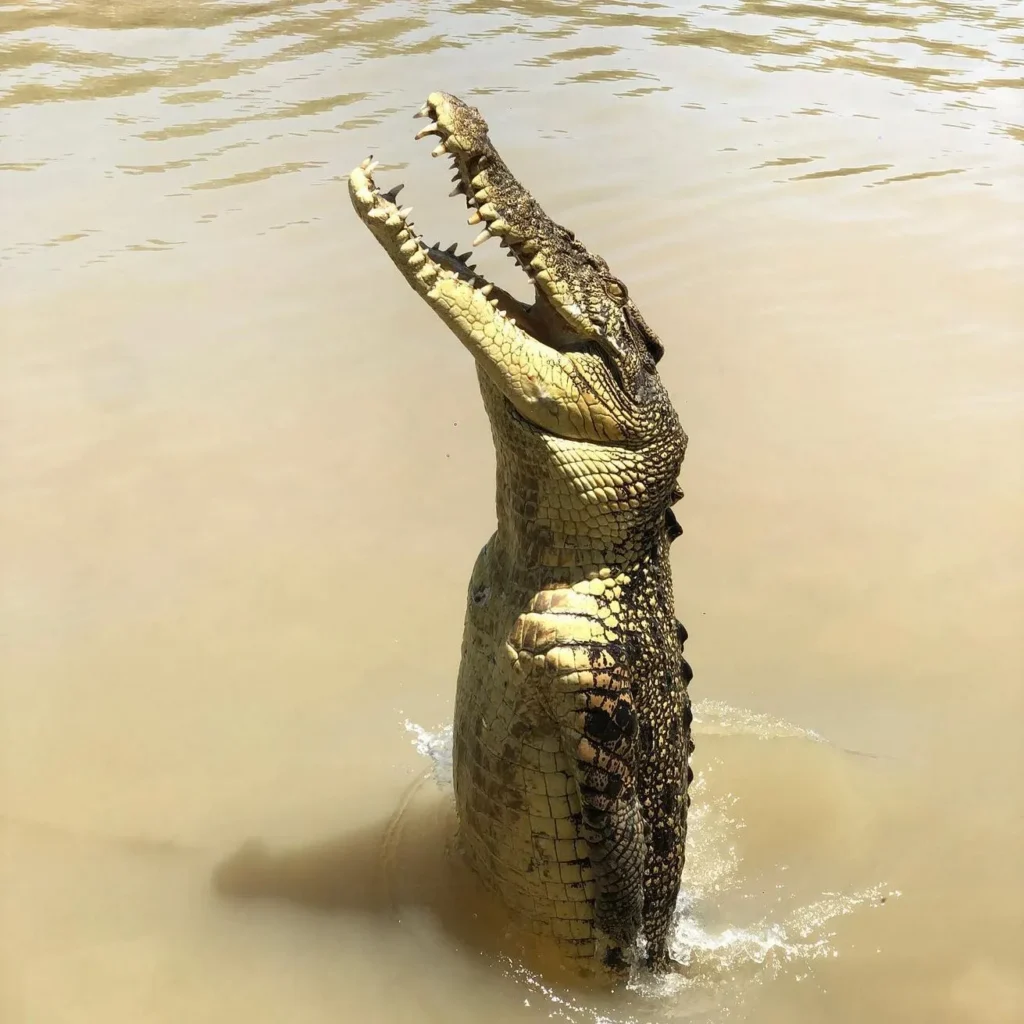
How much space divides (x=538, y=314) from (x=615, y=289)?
21 centimetres

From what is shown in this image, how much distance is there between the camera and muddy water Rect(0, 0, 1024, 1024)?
3.12 meters

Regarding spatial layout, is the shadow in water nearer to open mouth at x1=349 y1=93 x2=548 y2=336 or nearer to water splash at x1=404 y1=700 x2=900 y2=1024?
water splash at x1=404 y1=700 x2=900 y2=1024

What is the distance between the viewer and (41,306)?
5.72 meters

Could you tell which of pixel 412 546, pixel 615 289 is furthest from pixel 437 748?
pixel 615 289

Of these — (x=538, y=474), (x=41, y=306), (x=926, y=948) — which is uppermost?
(x=538, y=474)

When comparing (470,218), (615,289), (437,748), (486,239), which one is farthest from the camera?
(437,748)

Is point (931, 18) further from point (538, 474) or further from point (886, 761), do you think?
point (538, 474)

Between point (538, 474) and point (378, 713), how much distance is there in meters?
1.69

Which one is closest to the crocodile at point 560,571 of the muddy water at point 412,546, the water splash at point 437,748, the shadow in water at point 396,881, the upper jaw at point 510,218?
the upper jaw at point 510,218

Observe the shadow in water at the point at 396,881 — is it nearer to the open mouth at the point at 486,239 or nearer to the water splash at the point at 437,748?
the water splash at the point at 437,748

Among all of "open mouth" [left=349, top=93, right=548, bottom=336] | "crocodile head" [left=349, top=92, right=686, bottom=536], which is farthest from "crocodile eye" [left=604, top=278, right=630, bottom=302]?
"open mouth" [left=349, top=93, right=548, bottom=336]

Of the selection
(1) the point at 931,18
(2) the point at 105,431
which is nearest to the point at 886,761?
(2) the point at 105,431

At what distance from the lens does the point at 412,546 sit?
459 cm

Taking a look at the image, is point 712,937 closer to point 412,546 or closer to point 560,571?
point 560,571
